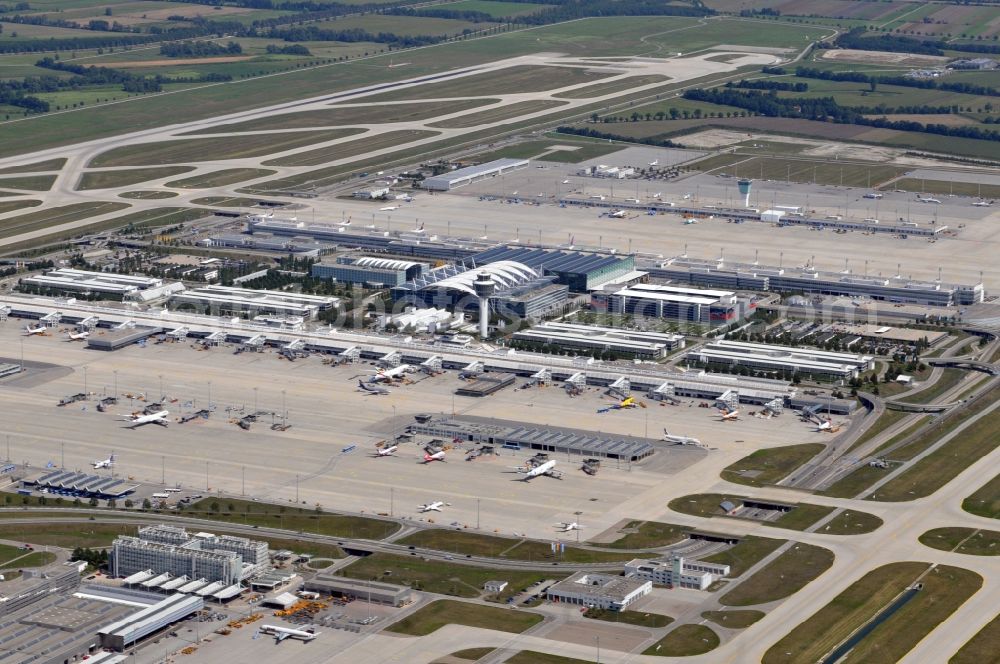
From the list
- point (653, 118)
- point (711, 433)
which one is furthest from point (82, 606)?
point (653, 118)

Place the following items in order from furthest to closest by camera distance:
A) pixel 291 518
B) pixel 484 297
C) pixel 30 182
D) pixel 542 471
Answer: pixel 30 182 < pixel 484 297 < pixel 542 471 < pixel 291 518

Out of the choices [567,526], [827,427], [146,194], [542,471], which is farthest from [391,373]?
[146,194]

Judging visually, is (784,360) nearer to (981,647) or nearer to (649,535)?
(649,535)

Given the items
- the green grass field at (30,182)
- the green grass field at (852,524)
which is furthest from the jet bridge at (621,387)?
the green grass field at (30,182)

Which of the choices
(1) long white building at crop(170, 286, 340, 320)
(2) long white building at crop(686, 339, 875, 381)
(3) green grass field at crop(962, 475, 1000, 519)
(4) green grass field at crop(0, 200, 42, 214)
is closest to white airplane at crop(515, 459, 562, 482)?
(3) green grass field at crop(962, 475, 1000, 519)

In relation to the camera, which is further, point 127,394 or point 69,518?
point 127,394

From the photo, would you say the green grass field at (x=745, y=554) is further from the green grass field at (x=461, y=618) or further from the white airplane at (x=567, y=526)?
the green grass field at (x=461, y=618)

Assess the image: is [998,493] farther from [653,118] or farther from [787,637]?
[653,118]
